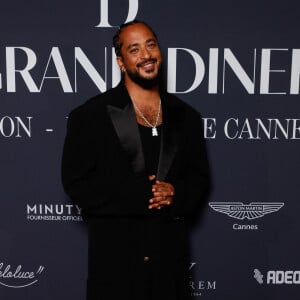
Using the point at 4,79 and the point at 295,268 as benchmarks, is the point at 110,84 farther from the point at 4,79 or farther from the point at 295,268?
the point at 295,268

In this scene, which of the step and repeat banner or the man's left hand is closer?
the man's left hand

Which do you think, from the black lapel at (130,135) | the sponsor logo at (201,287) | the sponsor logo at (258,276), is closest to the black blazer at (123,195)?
the black lapel at (130,135)

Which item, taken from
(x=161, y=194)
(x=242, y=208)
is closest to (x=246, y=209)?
(x=242, y=208)

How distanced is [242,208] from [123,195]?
2.29ft

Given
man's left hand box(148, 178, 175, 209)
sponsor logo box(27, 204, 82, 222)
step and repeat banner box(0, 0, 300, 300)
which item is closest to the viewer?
man's left hand box(148, 178, 175, 209)

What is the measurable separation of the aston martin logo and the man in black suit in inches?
14.8

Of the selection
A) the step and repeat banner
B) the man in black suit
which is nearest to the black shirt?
the man in black suit

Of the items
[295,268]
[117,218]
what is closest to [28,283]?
[117,218]

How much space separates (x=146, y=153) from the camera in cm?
192

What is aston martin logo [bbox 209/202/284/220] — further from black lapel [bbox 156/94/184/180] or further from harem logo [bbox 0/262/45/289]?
harem logo [bbox 0/262/45/289]

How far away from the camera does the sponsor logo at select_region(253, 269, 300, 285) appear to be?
244 centimetres

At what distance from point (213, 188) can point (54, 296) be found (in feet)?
2.86

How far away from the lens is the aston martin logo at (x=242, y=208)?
2.36m

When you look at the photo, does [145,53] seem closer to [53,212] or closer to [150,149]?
[150,149]
